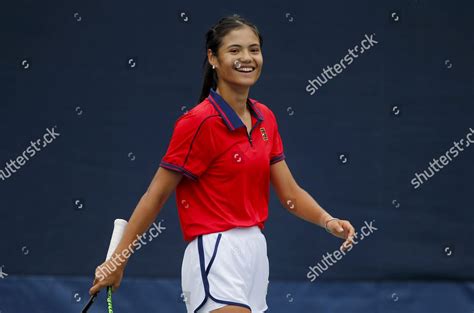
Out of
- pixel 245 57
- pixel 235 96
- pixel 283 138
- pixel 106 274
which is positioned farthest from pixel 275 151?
pixel 283 138

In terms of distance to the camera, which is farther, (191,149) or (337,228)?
(337,228)

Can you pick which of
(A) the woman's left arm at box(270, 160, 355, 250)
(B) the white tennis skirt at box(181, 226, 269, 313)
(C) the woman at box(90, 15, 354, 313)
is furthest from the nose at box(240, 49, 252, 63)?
(B) the white tennis skirt at box(181, 226, 269, 313)

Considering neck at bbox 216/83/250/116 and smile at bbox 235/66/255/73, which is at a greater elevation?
smile at bbox 235/66/255/73

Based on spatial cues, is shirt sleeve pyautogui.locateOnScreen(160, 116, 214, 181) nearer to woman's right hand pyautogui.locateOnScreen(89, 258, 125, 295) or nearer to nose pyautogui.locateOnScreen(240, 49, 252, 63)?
nose pyautogui.locateOnScreen(240, 49, 252, 63)

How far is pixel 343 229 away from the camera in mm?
3746

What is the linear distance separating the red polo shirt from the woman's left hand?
27 centimetres

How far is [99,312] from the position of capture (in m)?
6.04

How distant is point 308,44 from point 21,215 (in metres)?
1.94

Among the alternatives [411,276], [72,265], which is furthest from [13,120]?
[411,276]

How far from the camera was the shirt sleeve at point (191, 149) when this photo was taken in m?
3.66

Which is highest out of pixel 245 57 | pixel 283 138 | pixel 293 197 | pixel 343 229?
pixel 283 138

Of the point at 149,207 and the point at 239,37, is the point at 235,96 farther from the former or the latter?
the point at 149,207

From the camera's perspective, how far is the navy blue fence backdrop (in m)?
5.92

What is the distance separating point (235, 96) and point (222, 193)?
0.39 metres
